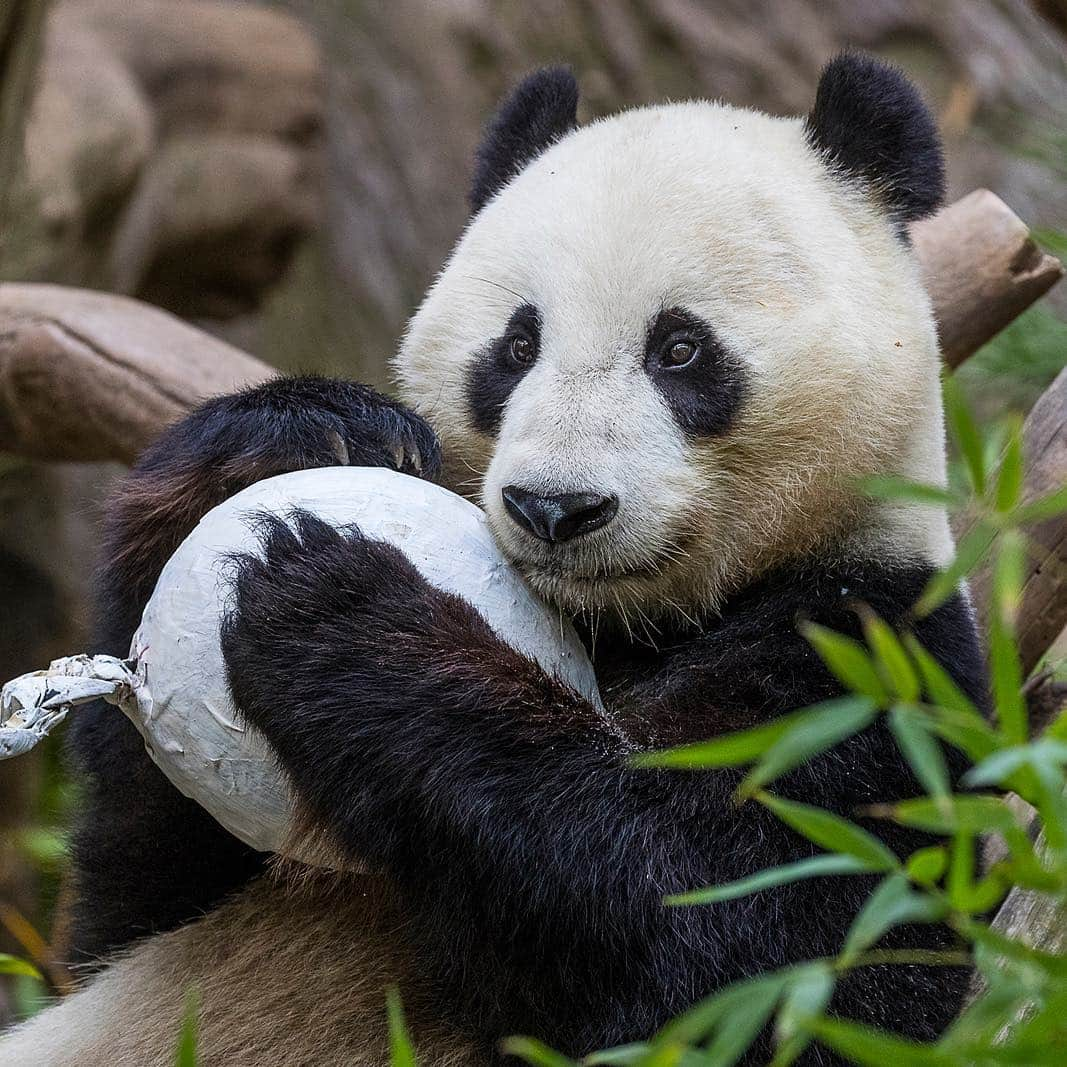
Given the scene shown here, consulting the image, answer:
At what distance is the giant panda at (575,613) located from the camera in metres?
2.05

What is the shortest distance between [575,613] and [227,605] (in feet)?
1.86

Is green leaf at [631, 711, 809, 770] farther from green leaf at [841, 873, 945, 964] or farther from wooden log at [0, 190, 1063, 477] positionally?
wooden log at [0, 190, 1063, 477]

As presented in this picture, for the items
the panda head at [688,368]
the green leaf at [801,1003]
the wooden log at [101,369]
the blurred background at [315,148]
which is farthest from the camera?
the blurred background at [315,148]

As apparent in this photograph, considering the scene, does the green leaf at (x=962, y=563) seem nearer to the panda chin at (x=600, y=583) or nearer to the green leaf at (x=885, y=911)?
the green leaf at (x=885, y=911)

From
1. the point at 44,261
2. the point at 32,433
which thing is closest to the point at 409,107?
the point at 44,261

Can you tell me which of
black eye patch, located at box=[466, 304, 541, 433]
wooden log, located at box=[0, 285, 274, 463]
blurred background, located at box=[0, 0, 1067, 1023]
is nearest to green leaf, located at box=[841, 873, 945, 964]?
black eye patch, located at box=[466, 304, 541, 433]

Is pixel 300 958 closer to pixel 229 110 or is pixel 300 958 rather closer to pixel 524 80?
pixel 524 80

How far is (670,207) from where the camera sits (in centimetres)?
233

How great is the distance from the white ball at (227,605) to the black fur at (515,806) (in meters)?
0.04

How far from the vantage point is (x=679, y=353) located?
7.48 feet

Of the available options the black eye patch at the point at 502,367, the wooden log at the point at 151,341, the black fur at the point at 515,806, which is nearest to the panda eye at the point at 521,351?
the black eye patch at the point at 502,367

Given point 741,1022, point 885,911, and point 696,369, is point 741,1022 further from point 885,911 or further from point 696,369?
point 696,369

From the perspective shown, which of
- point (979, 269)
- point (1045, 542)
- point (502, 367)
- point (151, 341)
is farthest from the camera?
point (151, 341)

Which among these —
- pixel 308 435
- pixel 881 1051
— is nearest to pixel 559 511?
pixel 308 435
